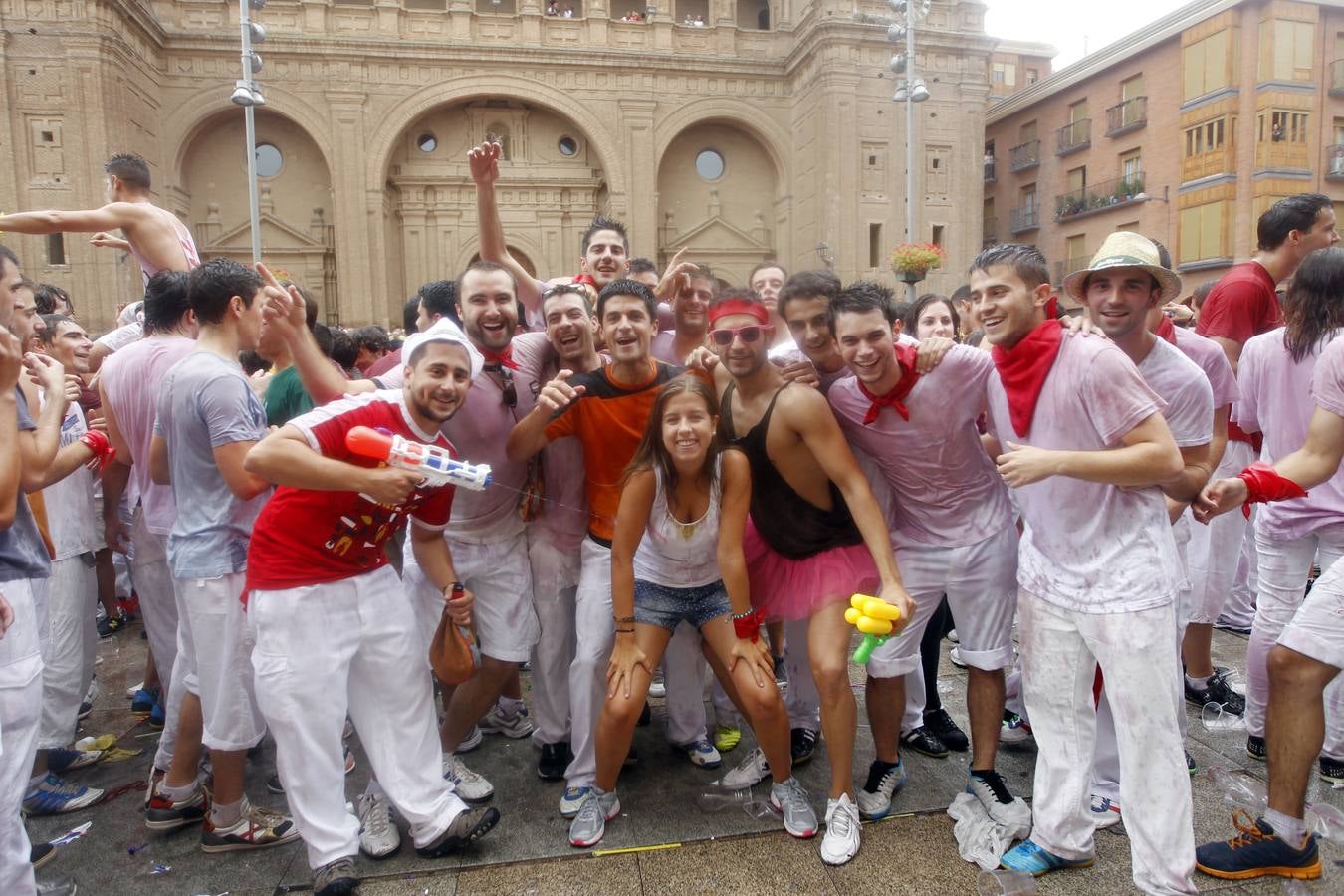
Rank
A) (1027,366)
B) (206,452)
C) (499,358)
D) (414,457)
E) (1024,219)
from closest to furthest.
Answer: (414,457)
(1027,366)
(206,452)
(499,358)
(1024,219)

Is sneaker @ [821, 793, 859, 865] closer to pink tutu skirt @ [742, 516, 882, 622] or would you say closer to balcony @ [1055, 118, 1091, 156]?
pink tutu skirt @ [742, 516, 882, 622]

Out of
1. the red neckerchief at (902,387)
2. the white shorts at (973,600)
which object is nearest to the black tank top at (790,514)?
the white shorts at (973,600)

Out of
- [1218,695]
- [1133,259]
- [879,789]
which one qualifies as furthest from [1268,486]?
[1218,695]

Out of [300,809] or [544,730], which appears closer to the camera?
[300,809]

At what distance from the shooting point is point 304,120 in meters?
23.6

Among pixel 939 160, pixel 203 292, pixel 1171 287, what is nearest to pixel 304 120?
pixel 939 160

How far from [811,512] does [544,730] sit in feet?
5.76

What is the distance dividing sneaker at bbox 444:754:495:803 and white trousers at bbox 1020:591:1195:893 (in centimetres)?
239

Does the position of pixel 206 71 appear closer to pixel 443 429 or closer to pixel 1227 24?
pixel 443 429

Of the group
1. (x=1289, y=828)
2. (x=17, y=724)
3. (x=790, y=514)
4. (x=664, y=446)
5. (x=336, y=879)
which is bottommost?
(x=336, y=879)

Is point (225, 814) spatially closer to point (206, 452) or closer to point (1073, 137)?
point (206, 452)

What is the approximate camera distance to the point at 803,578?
11.6 feet

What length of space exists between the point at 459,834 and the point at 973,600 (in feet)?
7.75

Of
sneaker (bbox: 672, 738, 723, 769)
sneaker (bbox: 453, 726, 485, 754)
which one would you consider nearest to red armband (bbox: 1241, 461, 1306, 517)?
sneaker (bbox: 672, 738, 723, 769)
